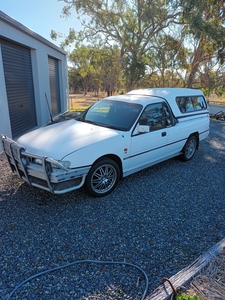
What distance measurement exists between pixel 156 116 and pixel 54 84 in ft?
29.9

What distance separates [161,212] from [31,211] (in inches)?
80.7

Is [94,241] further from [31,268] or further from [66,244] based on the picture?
[31,268]

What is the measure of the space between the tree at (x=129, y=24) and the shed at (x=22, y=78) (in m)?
6.94

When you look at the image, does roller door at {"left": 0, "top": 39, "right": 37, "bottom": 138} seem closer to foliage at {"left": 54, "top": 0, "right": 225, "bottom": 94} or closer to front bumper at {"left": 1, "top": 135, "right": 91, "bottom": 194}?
front bumper at {"left": 1, "top": 135, "right": 91, "bottom": 194}

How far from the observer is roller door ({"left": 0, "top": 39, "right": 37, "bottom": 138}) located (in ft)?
22.5

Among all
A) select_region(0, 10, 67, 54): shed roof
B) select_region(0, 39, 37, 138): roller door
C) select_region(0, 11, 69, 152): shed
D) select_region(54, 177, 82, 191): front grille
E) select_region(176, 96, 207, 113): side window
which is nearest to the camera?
select_region(54, 177, 82, 191): front grille

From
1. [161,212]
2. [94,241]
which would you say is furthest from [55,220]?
[161,212]

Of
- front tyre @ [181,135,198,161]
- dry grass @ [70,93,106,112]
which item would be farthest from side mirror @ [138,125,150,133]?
dry grass @ [70,93,106,112]

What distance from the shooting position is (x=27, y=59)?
834cm

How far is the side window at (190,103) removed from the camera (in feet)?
17.5

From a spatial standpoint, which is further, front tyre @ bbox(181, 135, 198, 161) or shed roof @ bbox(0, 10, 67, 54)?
shed roof @ bbox(0, 10, 67, 54)

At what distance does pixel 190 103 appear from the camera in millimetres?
5688

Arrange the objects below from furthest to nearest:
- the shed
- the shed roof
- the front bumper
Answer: the shed → the shed roof → the front bumper

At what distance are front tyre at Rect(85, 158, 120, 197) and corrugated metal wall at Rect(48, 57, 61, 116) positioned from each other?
8.58 metres
